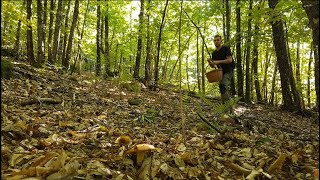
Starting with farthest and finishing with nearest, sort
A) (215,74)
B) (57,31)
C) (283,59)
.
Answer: (57,31)
(283,59)
(215,74)

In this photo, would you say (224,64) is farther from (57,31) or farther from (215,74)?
(57,31)

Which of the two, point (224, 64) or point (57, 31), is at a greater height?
point (57, 31)

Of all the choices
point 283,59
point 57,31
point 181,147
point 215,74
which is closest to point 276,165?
point 181,147

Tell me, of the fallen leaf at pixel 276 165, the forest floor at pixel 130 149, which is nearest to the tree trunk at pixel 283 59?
the forest floor at pixel 130 149

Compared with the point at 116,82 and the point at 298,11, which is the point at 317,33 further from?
the point at 116,82

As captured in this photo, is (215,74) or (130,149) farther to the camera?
(215,74)

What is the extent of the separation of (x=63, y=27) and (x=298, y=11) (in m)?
13.0

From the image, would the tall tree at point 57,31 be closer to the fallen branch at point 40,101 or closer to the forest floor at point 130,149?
the fallen branch at point 40,101

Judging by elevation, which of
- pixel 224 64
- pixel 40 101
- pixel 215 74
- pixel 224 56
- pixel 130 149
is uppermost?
pixel 224 56

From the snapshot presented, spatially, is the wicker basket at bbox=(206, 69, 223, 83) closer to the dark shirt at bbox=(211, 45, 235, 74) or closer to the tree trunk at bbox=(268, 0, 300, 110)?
the dark shirt at bbox=(211, 45, 235, 74)

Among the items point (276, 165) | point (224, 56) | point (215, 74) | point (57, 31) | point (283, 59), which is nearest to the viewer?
point (276, 165)

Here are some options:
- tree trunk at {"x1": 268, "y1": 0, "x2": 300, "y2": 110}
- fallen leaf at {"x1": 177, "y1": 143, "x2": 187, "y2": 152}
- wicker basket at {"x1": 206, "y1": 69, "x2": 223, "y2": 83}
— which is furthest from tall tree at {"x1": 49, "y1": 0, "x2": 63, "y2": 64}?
fallen leaf at {"x1": 177, "y1": 143, "x2": 187, "y2": 152}

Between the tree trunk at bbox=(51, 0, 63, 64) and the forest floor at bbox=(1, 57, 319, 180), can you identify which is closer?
the forest floor at bbox=(1, 57, 319, 180)

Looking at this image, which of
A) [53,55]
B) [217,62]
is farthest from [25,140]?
[53,55]
